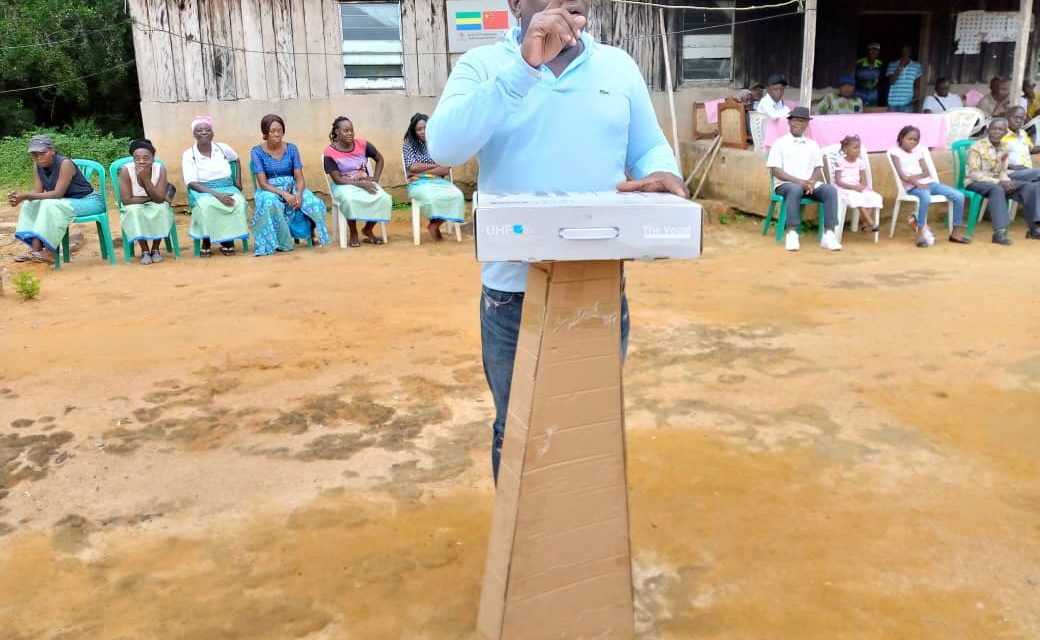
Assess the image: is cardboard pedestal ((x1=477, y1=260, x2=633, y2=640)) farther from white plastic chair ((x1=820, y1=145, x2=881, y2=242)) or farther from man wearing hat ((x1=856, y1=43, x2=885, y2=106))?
→ man wearing hat ((x1=856, y1=43, x2=885, y2=106))

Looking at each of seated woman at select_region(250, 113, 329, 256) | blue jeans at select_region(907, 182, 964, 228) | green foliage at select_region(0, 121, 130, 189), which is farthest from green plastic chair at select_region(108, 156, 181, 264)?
blue jeans at select_region(907, 182, 964, 228)

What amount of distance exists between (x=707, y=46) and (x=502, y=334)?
31.2 ft

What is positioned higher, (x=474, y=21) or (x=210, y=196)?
(x=474, y=21)

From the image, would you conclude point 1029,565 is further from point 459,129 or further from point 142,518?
point 142,518

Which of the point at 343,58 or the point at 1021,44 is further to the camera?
the point at 343,58

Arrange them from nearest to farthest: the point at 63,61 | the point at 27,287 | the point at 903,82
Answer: the point at 27,287
the point at 903,82
the point at 63,61

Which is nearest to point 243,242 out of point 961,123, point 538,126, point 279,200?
point 279,200

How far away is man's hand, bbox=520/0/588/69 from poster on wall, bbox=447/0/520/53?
27.5ft

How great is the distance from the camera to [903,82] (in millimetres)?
11531

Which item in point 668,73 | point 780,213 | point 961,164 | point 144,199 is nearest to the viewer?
point 144,199

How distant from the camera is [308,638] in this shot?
2.35m

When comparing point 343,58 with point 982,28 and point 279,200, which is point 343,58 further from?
point 982,28

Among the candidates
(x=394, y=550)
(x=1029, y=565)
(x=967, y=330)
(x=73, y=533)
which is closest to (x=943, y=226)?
(x=967, y=330)

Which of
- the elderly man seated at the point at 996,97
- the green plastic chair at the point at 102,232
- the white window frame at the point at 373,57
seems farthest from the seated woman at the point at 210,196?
the elderly man seated at the point at 996,97
